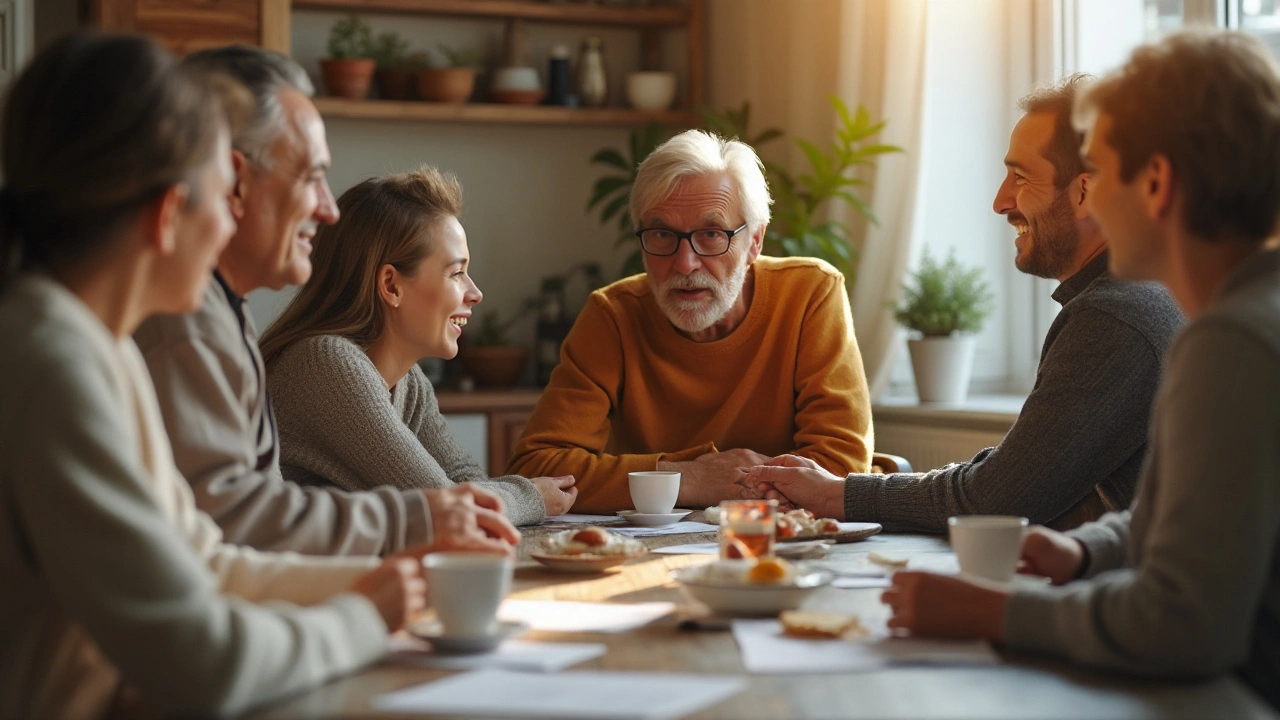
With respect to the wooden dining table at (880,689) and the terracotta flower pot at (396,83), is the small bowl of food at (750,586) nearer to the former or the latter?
the wooden dining table at (880,689)

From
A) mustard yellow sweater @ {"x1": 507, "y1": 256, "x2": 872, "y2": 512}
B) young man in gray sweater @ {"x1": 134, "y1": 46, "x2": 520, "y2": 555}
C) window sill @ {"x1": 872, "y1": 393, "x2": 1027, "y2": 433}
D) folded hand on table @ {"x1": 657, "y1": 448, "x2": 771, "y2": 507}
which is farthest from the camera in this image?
window sill @ {"x1": 872, "y1": 393, "x2": 1027, "y2": 433}

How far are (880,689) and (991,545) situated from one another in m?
0.41

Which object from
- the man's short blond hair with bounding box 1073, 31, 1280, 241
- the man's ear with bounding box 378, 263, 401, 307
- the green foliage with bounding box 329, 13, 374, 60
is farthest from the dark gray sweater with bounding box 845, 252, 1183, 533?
the green foliage with bounding box 329, 13, 374, 60

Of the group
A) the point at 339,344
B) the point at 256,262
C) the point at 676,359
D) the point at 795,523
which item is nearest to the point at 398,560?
the point at 256,262

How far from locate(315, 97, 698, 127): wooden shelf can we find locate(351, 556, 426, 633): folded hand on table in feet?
12.0

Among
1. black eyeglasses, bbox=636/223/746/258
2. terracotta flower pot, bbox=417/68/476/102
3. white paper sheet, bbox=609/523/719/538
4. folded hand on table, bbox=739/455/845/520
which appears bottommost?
white paper sheet, bbox=609/523/719/538

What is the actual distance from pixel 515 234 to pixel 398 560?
4095mm

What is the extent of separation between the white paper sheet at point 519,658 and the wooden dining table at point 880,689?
15 millimetres

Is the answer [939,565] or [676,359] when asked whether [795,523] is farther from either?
[676,359]

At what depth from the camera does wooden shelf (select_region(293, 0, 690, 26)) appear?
4.89 meters

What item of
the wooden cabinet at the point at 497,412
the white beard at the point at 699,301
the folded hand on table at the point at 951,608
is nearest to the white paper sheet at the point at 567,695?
the folded hand on table at the point at 951,608

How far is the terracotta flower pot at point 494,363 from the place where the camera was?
195 inches

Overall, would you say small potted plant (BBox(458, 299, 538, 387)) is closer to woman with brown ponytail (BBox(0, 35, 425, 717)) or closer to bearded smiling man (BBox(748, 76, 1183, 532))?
bearded smiling man (BBox(748, 76, 1183, 532))

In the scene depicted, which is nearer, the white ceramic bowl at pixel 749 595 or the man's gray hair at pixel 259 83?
the white ceramic bowl at pixel 749 595
